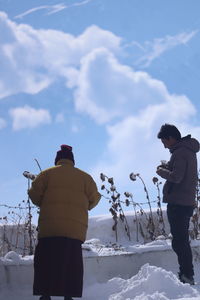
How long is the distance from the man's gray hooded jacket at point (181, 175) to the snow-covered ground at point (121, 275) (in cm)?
78

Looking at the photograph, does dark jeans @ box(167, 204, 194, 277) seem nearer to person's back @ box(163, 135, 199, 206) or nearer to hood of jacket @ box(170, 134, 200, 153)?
person's back @ box(163, 135, 199, 206)

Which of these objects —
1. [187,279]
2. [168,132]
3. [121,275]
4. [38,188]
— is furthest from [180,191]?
[38,188]

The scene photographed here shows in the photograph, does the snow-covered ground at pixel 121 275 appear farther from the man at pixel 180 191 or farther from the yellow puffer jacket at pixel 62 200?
the yellow puffer jacket at pixel 62 200

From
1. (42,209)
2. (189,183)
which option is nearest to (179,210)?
(189,183)

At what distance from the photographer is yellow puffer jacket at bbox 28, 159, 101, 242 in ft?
15.1

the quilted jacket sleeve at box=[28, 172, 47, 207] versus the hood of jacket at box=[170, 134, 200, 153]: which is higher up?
the hood of jacket at box=[170, 134, 200, 153]

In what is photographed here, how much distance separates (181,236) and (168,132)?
113 centimetres

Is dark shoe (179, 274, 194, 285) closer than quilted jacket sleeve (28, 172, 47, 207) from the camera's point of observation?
No

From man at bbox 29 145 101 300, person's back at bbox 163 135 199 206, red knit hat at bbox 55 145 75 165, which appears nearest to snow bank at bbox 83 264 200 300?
man at bbox 29 145 101 300

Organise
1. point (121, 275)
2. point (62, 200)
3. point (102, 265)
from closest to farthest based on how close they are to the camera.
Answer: point (62, 200), point (102, 265), point (121, 275)

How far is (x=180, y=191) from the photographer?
5.59m

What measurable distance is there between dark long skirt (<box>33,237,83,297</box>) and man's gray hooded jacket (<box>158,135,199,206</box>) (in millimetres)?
1413

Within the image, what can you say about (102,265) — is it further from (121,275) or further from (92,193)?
(92,193)

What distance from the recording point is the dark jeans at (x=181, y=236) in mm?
5520
